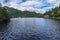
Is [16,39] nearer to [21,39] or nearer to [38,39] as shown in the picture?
[21,39]

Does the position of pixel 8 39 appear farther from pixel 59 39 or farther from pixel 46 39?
pixel 59 39

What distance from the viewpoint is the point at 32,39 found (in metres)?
44.1

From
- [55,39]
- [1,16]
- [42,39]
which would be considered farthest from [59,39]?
[1,16]

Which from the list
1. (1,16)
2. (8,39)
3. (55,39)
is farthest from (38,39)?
(1,16)

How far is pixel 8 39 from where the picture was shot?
44688 millimetres

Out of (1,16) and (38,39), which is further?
(1,16)

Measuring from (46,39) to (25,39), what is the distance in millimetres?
5986

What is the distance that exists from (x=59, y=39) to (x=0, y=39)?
16554 millimetres

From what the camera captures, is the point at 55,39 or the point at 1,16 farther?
the point at 1,16

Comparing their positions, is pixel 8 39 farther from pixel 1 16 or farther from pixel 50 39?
pixel 1 16

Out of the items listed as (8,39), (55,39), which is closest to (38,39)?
(55,39)

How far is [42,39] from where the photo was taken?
145 feet

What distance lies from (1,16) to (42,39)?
115 metres

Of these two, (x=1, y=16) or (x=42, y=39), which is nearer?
(x=42, y=39)
